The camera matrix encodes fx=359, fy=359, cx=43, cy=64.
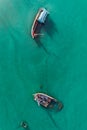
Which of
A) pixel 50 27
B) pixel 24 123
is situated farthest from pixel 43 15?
pixel 24 123

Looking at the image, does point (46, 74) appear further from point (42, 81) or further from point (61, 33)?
point (61, 33)

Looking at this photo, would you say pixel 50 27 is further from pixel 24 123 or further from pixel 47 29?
pixel 24 123

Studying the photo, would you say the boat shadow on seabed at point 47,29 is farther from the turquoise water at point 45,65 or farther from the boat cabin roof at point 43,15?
the boat cabin roof at point 43,15

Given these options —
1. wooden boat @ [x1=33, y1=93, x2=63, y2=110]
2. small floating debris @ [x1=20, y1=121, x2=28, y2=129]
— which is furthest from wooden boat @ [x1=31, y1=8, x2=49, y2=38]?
small floating debris @ [x1=20, y1=121, x2=28, y2=129]

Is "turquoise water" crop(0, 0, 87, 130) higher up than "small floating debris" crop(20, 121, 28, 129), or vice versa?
"turquoise water" crop(0, 0, 87, 130)

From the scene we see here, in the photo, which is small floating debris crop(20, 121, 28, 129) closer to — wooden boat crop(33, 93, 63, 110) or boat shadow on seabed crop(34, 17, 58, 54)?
wooden boat crop(33, 93, 63, 110)

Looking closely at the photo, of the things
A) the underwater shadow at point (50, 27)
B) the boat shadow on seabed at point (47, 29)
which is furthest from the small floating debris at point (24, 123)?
the underwater shadow at point (50, 27)

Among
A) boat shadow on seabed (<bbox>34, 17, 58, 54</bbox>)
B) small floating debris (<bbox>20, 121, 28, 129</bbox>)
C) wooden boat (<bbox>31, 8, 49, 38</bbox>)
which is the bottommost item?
small floating debris (<bbox>20, 121, 28, 129</bbox>)
